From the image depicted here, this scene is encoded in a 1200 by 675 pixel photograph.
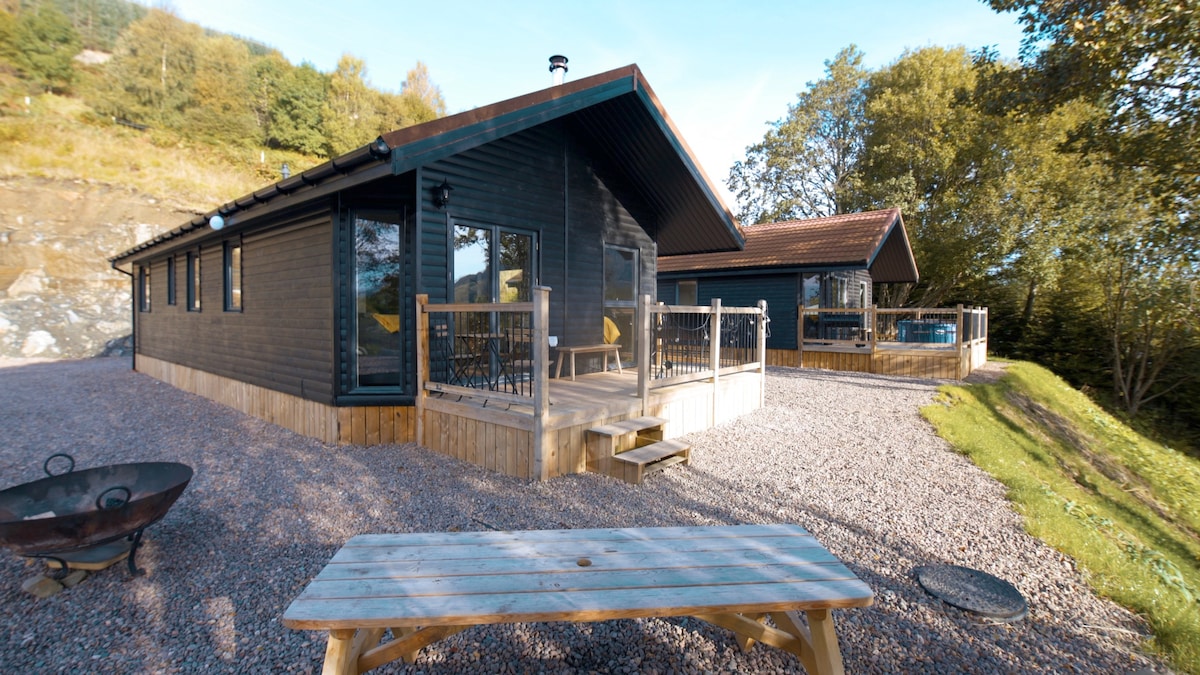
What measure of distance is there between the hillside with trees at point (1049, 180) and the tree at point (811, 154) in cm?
9

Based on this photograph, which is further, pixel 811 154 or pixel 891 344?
pixel 811 154

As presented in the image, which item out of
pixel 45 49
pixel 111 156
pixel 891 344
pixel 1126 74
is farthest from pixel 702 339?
pixel 45 49

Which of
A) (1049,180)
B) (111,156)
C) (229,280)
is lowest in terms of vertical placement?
(229,280)

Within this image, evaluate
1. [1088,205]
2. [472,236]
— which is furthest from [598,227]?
[1088,205]

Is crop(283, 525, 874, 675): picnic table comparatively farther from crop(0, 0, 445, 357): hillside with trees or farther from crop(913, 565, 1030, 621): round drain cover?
crop(0, 0, 445, 357): hillside with trees

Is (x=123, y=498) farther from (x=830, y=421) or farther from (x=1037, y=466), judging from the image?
(x=1037, y=466)

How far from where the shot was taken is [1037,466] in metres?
6.62

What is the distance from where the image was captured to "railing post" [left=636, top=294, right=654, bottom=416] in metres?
5.35

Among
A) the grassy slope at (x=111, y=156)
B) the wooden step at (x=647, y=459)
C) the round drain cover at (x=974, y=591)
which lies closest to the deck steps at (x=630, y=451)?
the wooden step at (x=647, y=459)

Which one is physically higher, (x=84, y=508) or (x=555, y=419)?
(x=555, y=419)

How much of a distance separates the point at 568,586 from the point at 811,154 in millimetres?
27749

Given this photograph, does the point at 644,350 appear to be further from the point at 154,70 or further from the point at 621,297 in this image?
the point at 154,70

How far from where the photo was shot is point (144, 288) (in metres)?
12.6

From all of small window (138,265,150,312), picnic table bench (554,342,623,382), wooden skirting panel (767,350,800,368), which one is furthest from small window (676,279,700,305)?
small window (138,265,150,312)
